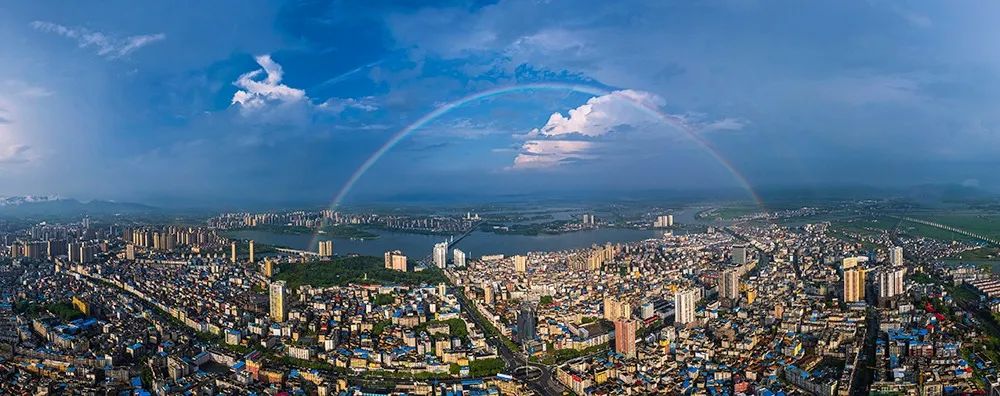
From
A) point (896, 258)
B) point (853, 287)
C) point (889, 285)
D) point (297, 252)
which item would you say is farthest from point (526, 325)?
point (297, 252)

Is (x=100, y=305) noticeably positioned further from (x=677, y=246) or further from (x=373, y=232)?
(x=373, y=232)

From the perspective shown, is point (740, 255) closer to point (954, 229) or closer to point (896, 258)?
point (896, 258)

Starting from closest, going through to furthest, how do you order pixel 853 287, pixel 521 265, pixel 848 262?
pixel 853 287, pixel 848 262, pixel 521 265

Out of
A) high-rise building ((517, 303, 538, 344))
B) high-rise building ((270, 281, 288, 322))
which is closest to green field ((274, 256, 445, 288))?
high-rise building ((270, 281, 288, 322))

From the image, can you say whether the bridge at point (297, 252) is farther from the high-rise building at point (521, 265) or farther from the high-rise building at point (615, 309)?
the high-rise building at point (615, 309)

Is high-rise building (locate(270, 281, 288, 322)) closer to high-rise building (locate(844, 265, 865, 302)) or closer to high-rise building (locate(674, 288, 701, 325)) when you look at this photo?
high-rise building (locate(674, 288, 701, 325))

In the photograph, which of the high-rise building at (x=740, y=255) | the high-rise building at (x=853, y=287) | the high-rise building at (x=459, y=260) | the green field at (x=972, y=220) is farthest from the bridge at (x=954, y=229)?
the high-rise building at (x=459, y=260)
